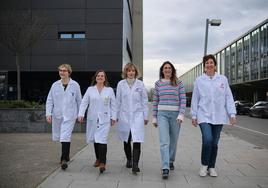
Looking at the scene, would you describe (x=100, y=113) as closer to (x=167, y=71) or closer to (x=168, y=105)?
(x=168, y=105)

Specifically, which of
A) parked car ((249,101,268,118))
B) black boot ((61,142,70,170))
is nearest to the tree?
black boot ((61,142,70,170))

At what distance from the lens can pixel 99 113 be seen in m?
6.00

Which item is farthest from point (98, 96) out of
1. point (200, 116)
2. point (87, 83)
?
point (87, 83)

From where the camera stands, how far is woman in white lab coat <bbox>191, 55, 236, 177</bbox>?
18.3ft

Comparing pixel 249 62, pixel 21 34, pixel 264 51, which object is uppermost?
pixel 264 51

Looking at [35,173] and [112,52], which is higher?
[112,52]

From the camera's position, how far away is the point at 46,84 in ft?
97.5

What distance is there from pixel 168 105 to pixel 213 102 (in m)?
0.71

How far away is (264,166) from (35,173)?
4.08 metres

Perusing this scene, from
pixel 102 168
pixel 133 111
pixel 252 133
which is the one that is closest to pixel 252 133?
pixel 252 133

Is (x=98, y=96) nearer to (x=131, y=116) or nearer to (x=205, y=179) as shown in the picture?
(x=131, y=116)

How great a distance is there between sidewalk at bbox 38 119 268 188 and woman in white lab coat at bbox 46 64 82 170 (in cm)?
56

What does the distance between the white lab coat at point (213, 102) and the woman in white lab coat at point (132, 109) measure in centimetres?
87

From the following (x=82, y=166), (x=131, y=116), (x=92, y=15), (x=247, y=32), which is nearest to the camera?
(x=131, y=116)
